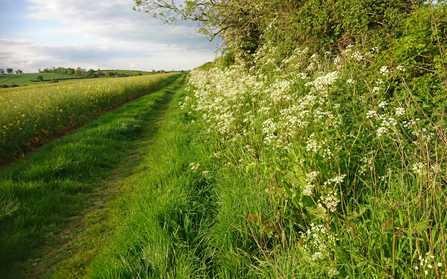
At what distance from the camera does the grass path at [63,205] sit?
9.92 feet

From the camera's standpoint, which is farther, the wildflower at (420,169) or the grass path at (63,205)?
the grass path at (63,205)

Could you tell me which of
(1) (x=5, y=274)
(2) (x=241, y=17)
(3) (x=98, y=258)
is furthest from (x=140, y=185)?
(2) (x=241, y=17)

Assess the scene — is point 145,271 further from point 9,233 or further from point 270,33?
point 270,33

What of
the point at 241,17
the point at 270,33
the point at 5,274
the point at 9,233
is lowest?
the point at 5,274

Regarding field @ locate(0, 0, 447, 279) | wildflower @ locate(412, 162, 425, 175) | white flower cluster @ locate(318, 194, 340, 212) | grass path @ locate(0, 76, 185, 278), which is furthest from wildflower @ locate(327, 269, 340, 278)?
grass path @ locate(0, 76, 185, 278)

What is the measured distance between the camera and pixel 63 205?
4098mm

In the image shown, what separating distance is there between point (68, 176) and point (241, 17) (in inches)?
429

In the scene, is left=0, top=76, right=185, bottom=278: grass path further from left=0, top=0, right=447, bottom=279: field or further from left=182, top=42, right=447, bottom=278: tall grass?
left=182, top=42, right=447, bottom=278: tall grass

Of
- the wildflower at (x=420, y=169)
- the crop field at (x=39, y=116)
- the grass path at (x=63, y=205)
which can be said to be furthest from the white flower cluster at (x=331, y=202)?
the crop field at (x=39, y=116)

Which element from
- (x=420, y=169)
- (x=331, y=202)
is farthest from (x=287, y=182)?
(x=420, y=169)

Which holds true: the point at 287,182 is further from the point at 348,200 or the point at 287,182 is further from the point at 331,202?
the point at 331,202

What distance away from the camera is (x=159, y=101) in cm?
1565

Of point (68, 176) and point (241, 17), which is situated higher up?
point (241, 17)

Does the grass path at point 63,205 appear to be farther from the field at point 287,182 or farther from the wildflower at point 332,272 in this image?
the wildflower at point 332,272
